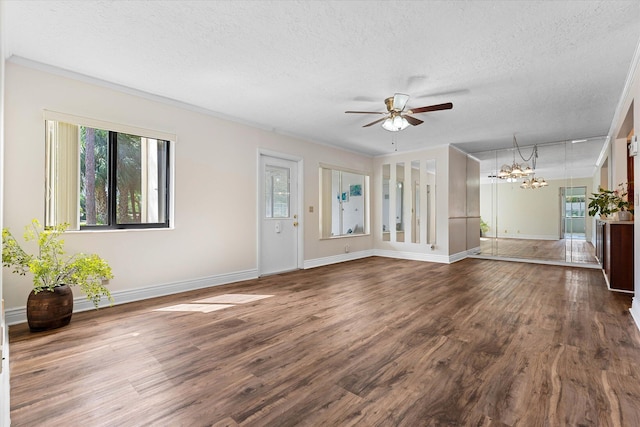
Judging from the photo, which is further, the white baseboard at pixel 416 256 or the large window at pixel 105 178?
the white baseboard at pixel 416 256

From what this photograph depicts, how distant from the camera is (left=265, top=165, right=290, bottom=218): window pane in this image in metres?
5.37

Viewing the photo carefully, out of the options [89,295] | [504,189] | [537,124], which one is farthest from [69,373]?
[504,189]

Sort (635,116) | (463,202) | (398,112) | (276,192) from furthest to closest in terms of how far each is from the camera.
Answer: (463,202) < (276,192) < (398,112) < (635,116)

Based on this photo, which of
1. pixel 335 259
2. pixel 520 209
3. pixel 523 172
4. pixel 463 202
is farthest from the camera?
pixel 520 209

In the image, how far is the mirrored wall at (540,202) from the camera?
20.8 feet

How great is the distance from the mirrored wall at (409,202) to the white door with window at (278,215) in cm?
272

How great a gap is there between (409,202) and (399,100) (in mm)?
3942

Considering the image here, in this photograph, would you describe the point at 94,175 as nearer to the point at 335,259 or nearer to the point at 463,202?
the point at 335,259

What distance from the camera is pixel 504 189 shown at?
7.56m

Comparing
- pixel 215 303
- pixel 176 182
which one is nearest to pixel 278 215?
pixel 176 182

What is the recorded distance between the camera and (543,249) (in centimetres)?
732

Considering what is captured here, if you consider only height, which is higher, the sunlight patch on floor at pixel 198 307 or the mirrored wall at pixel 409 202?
the mirrored wall at pixel 409 202

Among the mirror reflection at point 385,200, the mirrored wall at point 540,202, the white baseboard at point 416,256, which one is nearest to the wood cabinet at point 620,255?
the mirrored wall at point 540,202

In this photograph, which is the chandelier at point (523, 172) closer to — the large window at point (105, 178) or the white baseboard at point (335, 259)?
the white baseboard at point (335, 259)
